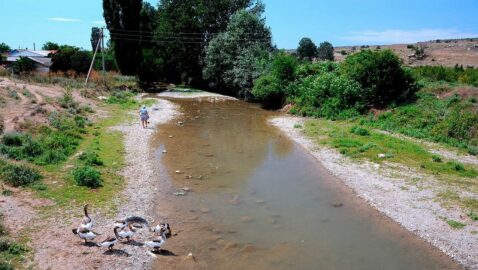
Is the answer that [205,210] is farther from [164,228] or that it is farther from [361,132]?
[361,132]

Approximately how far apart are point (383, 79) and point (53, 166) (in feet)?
90.1

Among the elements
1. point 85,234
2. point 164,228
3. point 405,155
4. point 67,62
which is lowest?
point 164,228

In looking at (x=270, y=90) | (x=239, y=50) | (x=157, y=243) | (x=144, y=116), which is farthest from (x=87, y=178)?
(x=239, y=50)

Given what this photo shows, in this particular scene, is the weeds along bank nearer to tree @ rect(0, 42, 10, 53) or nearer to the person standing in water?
the person standing in water

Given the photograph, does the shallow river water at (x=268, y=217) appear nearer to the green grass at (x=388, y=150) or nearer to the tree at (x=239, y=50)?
the green grass at (x=388, y=150)

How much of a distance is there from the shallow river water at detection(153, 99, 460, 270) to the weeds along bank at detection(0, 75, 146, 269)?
257 cm

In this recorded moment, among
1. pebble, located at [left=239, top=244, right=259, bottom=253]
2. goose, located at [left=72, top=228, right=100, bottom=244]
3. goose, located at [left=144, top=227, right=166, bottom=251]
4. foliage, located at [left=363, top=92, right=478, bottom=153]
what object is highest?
foliage, located at [left=363, top=92, right=478, bottom=153]

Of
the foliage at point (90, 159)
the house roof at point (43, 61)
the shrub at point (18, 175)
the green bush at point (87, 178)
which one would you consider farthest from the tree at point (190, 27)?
the shrub at point (18, 175)

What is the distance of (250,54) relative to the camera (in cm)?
4934

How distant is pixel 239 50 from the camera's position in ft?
169

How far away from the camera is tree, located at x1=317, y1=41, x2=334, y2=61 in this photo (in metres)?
75.3

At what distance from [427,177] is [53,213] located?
53.0 feet

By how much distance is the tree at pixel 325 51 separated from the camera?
247ft

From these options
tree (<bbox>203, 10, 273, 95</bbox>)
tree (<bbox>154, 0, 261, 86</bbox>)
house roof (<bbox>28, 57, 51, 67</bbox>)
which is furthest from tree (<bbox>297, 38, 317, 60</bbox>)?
house roof (<bbox>28, 57, 51, 67</bbox>)
